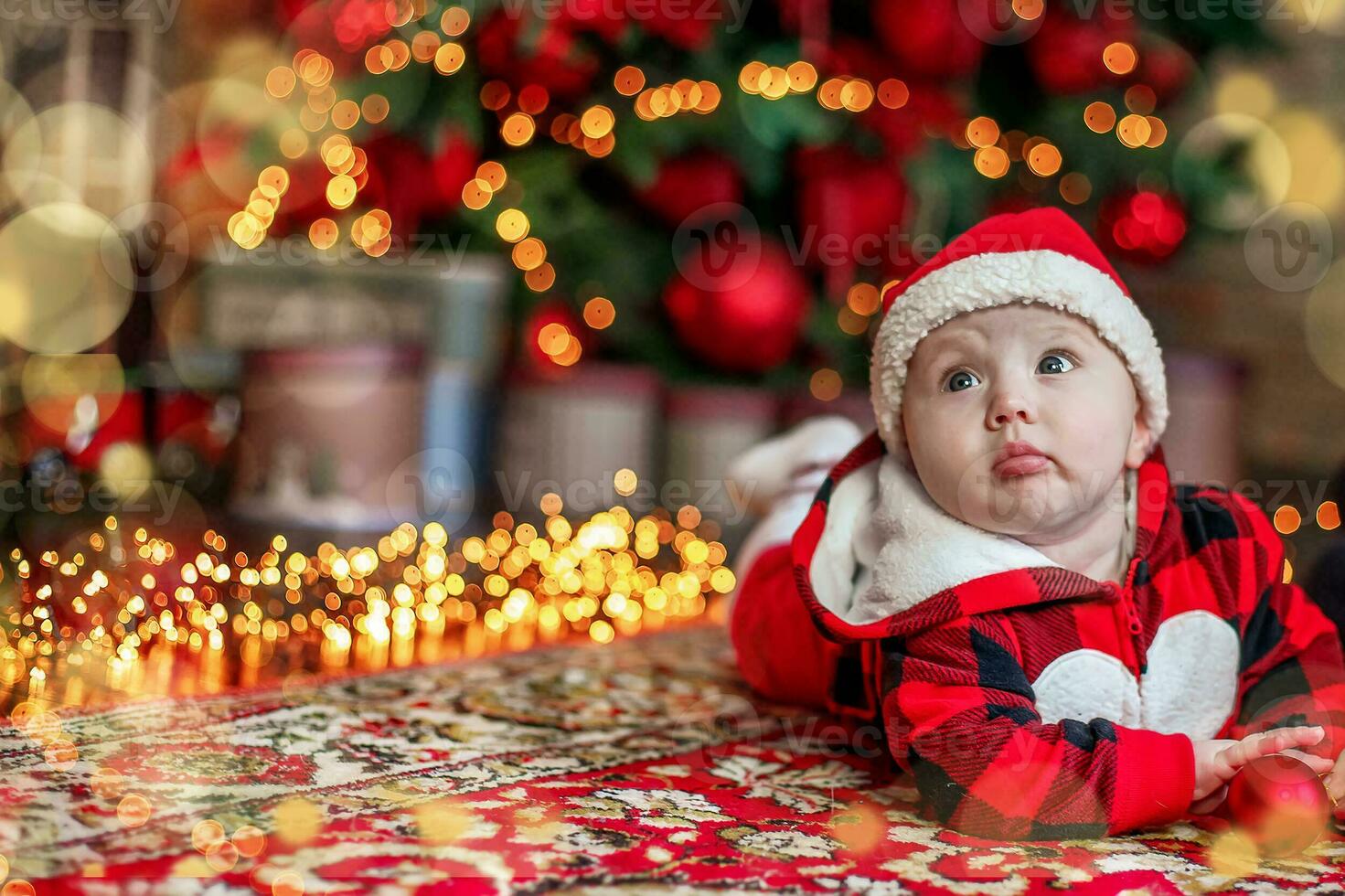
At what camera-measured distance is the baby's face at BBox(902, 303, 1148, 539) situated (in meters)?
0.78

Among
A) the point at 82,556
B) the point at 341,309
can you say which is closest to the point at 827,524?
the point at 82,556

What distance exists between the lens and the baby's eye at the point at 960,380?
82 centimetres

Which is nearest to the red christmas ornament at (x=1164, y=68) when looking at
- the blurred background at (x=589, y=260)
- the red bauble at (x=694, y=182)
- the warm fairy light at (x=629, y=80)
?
the blurred background at (x=589, y=260)

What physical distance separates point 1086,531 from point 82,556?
95 cm

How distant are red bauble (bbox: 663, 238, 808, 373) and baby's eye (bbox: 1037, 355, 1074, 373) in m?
0.88

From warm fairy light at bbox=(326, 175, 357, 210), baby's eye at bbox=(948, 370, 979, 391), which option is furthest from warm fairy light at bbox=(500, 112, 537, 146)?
baby's eye at bbox=(948, 370, 979, 391)

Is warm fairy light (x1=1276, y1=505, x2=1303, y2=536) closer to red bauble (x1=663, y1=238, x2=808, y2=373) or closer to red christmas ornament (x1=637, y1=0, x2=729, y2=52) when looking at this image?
red bauble (x1=663, y1=238, x2=808, y2=373)

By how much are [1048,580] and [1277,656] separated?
0.19 m

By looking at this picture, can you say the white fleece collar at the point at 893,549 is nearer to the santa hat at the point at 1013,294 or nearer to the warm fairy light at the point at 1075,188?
the santa hat at the point at 1013,294

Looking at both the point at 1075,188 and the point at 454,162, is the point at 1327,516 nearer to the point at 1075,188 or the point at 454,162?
the point at 1075,188

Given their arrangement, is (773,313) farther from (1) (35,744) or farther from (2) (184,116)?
(2) (184,116)

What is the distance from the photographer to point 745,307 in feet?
5.52

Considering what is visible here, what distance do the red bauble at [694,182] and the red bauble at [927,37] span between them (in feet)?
0.89

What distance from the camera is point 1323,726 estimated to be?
790mm
